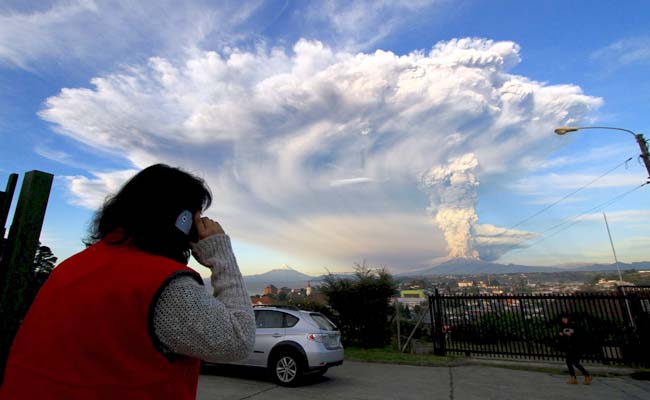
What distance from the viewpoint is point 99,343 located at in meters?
0.94

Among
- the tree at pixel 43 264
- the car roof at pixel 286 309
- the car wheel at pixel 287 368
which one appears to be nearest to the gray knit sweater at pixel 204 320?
the tree at pixel 43 264

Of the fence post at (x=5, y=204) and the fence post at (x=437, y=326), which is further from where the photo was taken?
the fence post at (x=437, y=326)

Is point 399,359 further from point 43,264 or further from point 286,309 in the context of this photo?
point 43,264

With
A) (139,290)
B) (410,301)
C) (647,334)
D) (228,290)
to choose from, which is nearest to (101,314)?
(139,290)

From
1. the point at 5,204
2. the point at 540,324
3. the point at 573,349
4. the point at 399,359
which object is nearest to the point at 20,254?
the point at 5,204

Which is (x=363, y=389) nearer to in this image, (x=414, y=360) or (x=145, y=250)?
(x=414, y=360)

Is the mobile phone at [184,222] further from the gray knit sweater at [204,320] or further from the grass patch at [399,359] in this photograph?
the grass patch at [399,359]

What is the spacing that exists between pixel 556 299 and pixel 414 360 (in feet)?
16.8

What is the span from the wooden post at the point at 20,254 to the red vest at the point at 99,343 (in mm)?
837

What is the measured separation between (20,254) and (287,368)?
7.09 m

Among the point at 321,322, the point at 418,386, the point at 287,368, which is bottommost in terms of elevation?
the point at 418,386

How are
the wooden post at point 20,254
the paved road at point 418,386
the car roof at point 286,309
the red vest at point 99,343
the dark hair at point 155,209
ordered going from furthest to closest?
1. the car roof at point 286,309
2. the paved road at point 418,386
3. the wooden post at point 20,254
4. the dark hair at point 155,209
5. the red vest at point 99,343

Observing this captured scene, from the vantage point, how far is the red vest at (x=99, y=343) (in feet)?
3.01

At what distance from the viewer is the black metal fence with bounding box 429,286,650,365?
35.2 ft
